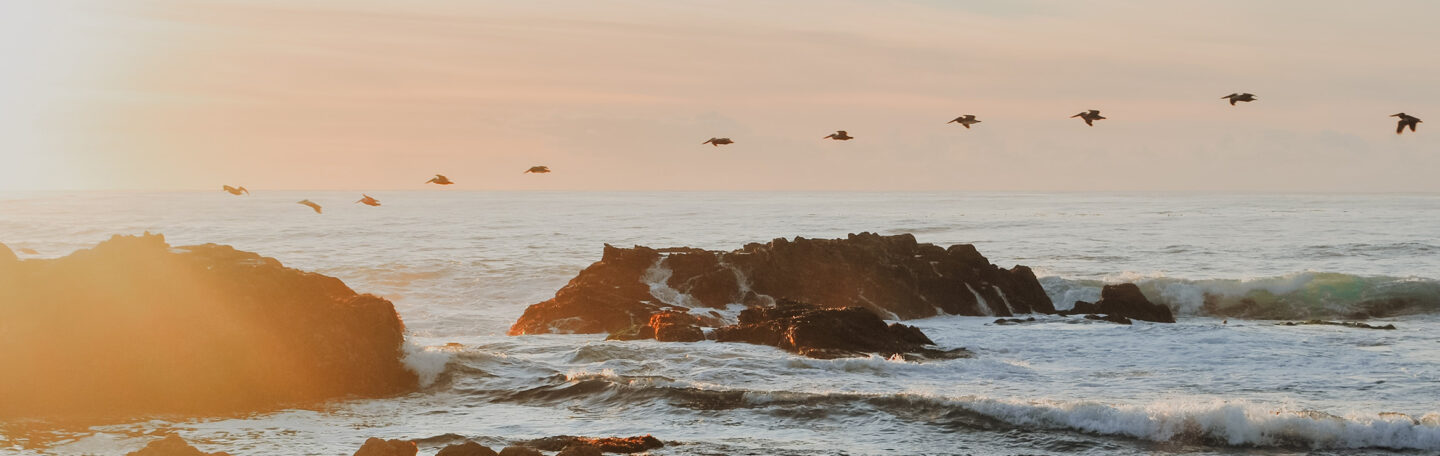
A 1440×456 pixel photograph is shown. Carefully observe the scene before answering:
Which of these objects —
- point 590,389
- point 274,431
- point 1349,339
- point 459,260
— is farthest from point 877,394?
point 459,260

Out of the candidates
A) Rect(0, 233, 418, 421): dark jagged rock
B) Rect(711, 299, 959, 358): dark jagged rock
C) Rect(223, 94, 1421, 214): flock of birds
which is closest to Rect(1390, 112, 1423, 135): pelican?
Rect(223, 94, 1421, 214): flock of birds

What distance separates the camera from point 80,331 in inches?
790

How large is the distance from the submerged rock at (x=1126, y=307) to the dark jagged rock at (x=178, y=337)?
62.2ft

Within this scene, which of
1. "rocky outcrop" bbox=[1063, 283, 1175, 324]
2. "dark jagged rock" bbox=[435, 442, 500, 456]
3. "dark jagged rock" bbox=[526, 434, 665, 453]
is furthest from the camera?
"rocky outcrop" bbox=[1063, 283, 1175, 324]

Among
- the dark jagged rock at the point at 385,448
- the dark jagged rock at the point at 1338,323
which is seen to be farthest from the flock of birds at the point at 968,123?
the dark jagged rock at the point at 1338,323

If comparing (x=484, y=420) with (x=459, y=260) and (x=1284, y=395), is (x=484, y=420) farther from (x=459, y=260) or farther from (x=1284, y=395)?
(x=459, y=260)

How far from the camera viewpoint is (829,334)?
2475 cm

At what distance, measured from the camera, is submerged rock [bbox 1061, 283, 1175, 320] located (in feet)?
108

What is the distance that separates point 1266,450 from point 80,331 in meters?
17.7

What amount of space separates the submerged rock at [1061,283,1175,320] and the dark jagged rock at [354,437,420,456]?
22.7 m

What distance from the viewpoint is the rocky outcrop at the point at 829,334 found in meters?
24.4

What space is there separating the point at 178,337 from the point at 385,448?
8201 millimetres

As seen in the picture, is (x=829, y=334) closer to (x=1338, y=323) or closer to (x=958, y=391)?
(x=958, y=391)

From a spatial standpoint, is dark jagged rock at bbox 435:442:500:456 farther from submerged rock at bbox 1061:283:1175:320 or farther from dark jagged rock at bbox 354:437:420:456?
submerged rock at bbox 1061:283:1175:320
